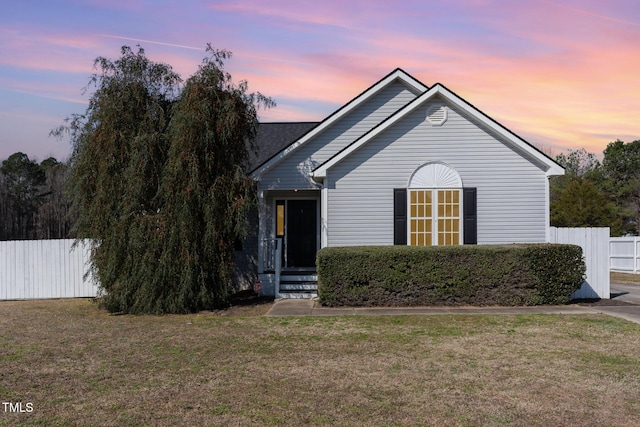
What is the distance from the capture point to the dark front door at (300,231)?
60.6 feet

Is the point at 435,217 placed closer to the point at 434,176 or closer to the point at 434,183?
the point at 434,183

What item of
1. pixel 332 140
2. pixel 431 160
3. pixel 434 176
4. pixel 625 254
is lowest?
pixel 625 254

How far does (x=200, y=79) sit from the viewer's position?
14203 millimetres

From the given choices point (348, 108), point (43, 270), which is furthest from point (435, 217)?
point (43, 270)

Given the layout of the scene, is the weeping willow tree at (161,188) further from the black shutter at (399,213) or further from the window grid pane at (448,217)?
the window grid pane at (448,217)

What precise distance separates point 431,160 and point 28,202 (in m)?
51.9

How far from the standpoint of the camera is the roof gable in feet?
50.2

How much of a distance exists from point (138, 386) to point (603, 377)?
19.3ft

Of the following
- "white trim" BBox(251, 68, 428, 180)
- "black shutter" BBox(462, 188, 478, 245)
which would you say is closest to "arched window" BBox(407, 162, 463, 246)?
"black shutter" BBox(462, 188, 478, 245)

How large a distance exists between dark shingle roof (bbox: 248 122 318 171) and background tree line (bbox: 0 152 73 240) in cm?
4007

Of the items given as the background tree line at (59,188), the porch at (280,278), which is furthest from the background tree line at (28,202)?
the porch at (280,278)

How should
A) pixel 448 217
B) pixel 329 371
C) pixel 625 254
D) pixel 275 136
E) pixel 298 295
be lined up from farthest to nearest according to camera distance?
pixel 625 254 → pixel 275 136 → pixel 298 295 → pixel 448 217 → pixel 329 371

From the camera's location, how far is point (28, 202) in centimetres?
5712

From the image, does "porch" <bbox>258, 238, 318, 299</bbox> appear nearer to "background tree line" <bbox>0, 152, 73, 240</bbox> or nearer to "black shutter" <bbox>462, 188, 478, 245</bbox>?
"black shutter" <bbox>462, 188, 478, 245</bbox>
